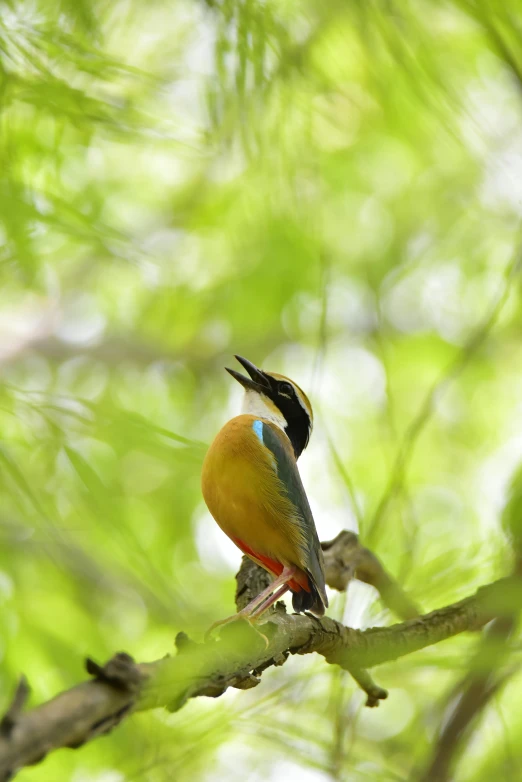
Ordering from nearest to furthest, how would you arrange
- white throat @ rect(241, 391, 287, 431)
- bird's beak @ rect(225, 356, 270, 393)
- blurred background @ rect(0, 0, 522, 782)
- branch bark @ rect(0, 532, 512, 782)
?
1. branch bark @ rect(0, 532, 512, 782)
2. blurred background @ rect(0, 0, 522, 782)
3. bird's beak @ rect(225, 356, 270, 393)
4. white throat @ rect(241, 391, 287, 431)

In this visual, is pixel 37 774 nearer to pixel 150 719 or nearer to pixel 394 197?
pixel 150 719

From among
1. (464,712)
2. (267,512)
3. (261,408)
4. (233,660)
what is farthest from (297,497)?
(233,660)

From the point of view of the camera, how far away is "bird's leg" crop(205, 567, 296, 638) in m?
4.06

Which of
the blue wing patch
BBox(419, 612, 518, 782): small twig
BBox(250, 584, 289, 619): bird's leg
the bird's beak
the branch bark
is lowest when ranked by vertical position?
BBox(419, 612, 518, 782): small twig

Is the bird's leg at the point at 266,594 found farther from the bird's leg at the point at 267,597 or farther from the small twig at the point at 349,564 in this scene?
the small twig at the point at 349,564

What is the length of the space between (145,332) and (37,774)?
6698mm

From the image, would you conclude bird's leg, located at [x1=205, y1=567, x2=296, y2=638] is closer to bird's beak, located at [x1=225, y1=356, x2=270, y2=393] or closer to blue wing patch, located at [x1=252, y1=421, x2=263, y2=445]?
blue wing patch, located at [x1=252, y1=421, x2=263, y2=445]

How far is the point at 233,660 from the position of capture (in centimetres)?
257

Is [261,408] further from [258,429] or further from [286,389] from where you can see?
[258,429]

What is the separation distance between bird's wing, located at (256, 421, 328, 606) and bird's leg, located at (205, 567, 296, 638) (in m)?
0.13

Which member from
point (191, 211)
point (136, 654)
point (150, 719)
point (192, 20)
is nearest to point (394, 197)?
point (191, 211)

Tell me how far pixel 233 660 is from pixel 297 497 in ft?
7.32

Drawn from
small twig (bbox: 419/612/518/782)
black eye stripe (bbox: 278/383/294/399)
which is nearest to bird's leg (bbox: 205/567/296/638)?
small twig (bbox: 419/612/518/782)

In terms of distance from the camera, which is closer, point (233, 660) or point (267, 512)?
point (233, 660)
